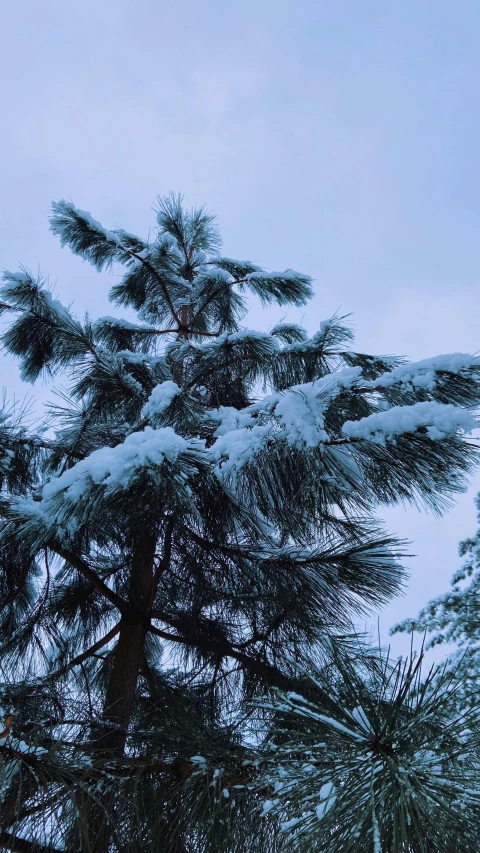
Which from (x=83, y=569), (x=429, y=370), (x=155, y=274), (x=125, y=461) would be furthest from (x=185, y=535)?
(x=155, y=274)

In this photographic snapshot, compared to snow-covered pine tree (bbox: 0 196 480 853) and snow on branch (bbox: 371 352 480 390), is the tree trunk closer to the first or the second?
snow-covered pine tree (bbox: 0 196 480 853)

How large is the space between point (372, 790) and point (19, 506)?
1.58 metres

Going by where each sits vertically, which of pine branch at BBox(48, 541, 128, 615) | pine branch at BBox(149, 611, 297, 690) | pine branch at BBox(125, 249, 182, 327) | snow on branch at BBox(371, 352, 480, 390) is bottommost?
pine branch at BBox(149, 611, 297, 690)

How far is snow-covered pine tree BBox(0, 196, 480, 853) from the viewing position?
1583 millimetres

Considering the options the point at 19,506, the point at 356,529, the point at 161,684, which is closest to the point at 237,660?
the point at 161,684

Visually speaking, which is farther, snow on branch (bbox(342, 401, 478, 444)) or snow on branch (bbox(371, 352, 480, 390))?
snow on branch (bbox(371, 352, 480, 390))

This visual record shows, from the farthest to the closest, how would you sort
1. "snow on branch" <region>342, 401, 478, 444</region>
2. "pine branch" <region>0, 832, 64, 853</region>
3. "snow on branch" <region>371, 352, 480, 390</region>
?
"pine branch" <region>0, 832, 64, 853</region> → "snow on branch" <region>371, 352, 480, 390</region> → "snow on branch" <region>342, 401, 478, 444</region>

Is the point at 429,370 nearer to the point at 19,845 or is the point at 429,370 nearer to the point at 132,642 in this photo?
the point at 19,845

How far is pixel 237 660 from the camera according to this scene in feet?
10.2

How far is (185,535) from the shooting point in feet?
9.11

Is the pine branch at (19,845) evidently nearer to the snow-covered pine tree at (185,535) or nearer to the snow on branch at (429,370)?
the snow-covered pine tree at (185,535)

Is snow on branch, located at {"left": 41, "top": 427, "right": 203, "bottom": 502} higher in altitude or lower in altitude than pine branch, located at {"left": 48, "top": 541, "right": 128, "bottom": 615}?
lower

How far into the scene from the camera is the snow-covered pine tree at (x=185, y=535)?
1583 millimetres

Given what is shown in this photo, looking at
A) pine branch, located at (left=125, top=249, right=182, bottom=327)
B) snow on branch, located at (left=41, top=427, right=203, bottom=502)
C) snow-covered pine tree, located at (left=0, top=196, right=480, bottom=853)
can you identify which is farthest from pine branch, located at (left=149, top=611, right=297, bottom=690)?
pine branch, located at (left=125, top=249, right=182, bottom=327)
